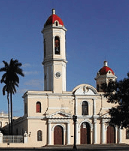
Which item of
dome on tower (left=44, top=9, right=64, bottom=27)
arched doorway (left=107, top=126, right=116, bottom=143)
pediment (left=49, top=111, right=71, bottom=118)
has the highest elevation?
dome on tower (left=44, top=9, right=64, bottom=27)

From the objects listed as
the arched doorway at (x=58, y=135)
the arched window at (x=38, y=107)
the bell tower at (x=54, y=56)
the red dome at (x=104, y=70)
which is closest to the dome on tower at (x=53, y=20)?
the bell tower at (x=54, y=56)

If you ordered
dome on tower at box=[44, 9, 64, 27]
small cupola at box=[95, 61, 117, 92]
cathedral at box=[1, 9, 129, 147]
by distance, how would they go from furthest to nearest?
1. small cupola at box=[95, 61, 117, 92]
2. dome on tower at box=[44, 9, 64, 27]
3. cathedral at box=[1, 9, 129, 147]

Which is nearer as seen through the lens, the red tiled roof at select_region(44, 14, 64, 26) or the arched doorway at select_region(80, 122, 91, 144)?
the arched doorway at select_region(80, 122, 91, 144)

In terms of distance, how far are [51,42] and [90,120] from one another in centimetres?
1276

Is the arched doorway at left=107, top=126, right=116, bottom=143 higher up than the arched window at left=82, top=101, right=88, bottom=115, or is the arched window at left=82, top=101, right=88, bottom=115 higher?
the arched window at left=82, top=101, right=88, bottom=115

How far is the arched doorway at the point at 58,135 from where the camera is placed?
191 feet

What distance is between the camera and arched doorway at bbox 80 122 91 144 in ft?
194

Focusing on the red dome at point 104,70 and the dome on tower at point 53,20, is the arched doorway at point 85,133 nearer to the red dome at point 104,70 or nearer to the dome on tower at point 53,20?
the dome on tower at point 53,20

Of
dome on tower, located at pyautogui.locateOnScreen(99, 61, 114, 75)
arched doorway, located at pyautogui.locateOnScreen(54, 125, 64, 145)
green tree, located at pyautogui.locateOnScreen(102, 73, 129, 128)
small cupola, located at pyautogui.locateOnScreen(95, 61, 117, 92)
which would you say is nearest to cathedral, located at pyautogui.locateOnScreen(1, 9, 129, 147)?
arched doorway, located at pyautogui.locateOnScreen(54, 125, 64, 145)

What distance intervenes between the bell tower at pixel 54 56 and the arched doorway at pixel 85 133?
240 inches

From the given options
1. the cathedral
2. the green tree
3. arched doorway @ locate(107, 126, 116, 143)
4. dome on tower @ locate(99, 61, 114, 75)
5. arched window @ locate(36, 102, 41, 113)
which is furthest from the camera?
dome on tower @ locate(99, 61, 114, 75)

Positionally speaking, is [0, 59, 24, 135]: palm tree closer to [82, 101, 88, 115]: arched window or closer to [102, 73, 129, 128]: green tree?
[82, 101, 88, 115]: arched window

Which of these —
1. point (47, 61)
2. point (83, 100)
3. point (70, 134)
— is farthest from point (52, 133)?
point (47, 61)

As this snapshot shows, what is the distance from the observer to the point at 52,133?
58.2 meters
